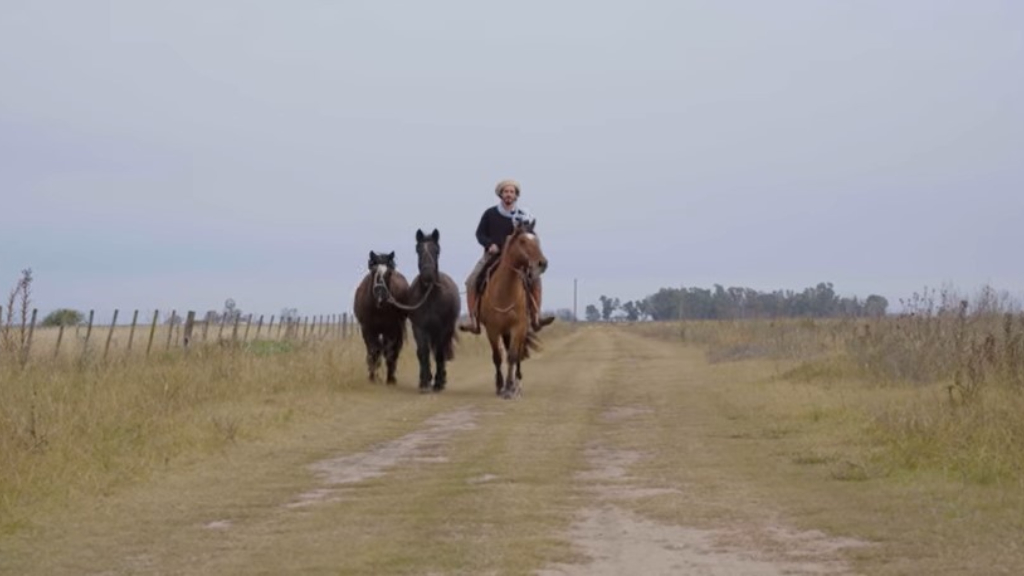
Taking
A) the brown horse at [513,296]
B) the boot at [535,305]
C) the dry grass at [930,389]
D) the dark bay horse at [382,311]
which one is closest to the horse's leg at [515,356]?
the brown horse at [513,296]

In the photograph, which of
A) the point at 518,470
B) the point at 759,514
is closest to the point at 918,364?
the point at 518,470

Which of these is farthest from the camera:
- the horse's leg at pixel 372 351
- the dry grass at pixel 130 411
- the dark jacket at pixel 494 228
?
the horse's leg at pixel 372 351

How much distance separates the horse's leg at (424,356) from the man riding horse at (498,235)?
0.87m

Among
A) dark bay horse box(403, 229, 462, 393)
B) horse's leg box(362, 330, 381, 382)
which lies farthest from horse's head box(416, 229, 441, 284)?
horse's leg box(362, 330, 381, 382)

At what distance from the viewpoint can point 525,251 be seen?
19.5 meters

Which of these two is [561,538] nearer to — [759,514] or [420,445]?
[759,514]

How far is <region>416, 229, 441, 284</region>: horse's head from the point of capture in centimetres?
2116

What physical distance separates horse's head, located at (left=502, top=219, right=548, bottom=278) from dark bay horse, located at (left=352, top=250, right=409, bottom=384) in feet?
8.90

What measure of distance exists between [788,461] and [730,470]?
0.87 meters

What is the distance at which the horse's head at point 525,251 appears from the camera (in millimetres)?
19453

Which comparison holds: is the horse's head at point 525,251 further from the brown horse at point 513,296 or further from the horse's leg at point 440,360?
the horse's leg at point 440,360

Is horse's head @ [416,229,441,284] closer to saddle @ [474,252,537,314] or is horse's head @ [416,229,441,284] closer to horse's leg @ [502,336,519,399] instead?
saddle @ [474,252,537,314]

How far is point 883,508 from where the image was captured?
9.41m

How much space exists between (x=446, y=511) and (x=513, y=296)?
10641 millimetres
